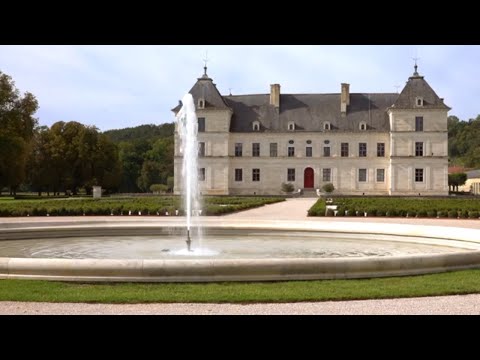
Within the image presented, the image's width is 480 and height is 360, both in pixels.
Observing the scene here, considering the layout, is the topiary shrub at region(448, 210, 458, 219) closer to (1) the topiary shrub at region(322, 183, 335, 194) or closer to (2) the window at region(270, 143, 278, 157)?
(1) the topiary shrub at region(322, 183, 335, 194)

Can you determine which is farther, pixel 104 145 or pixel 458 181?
pixel 458 181

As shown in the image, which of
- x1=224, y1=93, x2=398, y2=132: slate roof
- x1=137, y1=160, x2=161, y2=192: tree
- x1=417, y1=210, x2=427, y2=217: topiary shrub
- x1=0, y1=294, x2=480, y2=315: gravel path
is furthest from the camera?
x1=137, y1=160, x2=161, y2=192: tree

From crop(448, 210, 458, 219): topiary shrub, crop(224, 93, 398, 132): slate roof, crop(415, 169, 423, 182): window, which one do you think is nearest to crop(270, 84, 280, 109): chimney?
crop(224, 93, 398, 132): slate roof

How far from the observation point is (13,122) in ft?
161

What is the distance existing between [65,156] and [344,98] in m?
32.1

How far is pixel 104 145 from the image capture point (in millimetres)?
69312

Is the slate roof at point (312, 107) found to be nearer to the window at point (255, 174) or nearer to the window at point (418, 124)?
the window at point (418, 124)

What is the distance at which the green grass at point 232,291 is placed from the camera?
7.84m

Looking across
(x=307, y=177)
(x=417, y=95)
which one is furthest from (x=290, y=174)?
(x=417, y=95)

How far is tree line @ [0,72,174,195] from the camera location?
49.7m

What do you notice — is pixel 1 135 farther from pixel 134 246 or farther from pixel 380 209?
pixel 134 246
